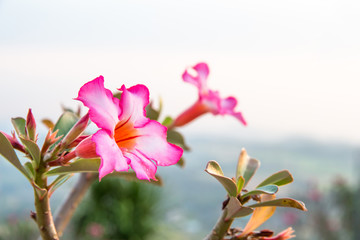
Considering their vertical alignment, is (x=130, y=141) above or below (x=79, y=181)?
above

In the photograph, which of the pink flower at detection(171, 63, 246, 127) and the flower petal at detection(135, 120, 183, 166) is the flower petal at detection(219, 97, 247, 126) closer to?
the pink flower at detection(171, 63, 246, 127)

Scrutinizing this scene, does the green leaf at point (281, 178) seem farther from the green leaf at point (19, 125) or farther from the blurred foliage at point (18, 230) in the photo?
the blurred foliage at point (18, 230)

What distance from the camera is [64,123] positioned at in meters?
0.46

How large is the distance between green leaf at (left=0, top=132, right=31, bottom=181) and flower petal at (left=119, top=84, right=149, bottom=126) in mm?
86

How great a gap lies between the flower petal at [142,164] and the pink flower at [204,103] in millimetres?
304

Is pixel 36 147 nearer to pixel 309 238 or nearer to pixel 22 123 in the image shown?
pixel 22 123

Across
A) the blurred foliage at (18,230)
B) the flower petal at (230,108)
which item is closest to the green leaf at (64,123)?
the flower petal at (230,108)

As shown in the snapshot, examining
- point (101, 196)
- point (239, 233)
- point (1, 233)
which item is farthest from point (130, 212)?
point (239, 233)

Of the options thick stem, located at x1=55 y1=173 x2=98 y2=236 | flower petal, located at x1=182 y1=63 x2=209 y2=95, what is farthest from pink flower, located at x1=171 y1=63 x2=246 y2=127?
thick stem, located at x1=55 y1=173 x2=98 y2=236

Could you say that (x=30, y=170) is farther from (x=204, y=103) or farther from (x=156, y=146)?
(x=204, y=103)

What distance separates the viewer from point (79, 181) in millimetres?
653

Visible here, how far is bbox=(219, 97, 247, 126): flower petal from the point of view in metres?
0.66

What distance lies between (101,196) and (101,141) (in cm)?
309

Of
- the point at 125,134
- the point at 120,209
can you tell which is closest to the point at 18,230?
the point at 120,209
